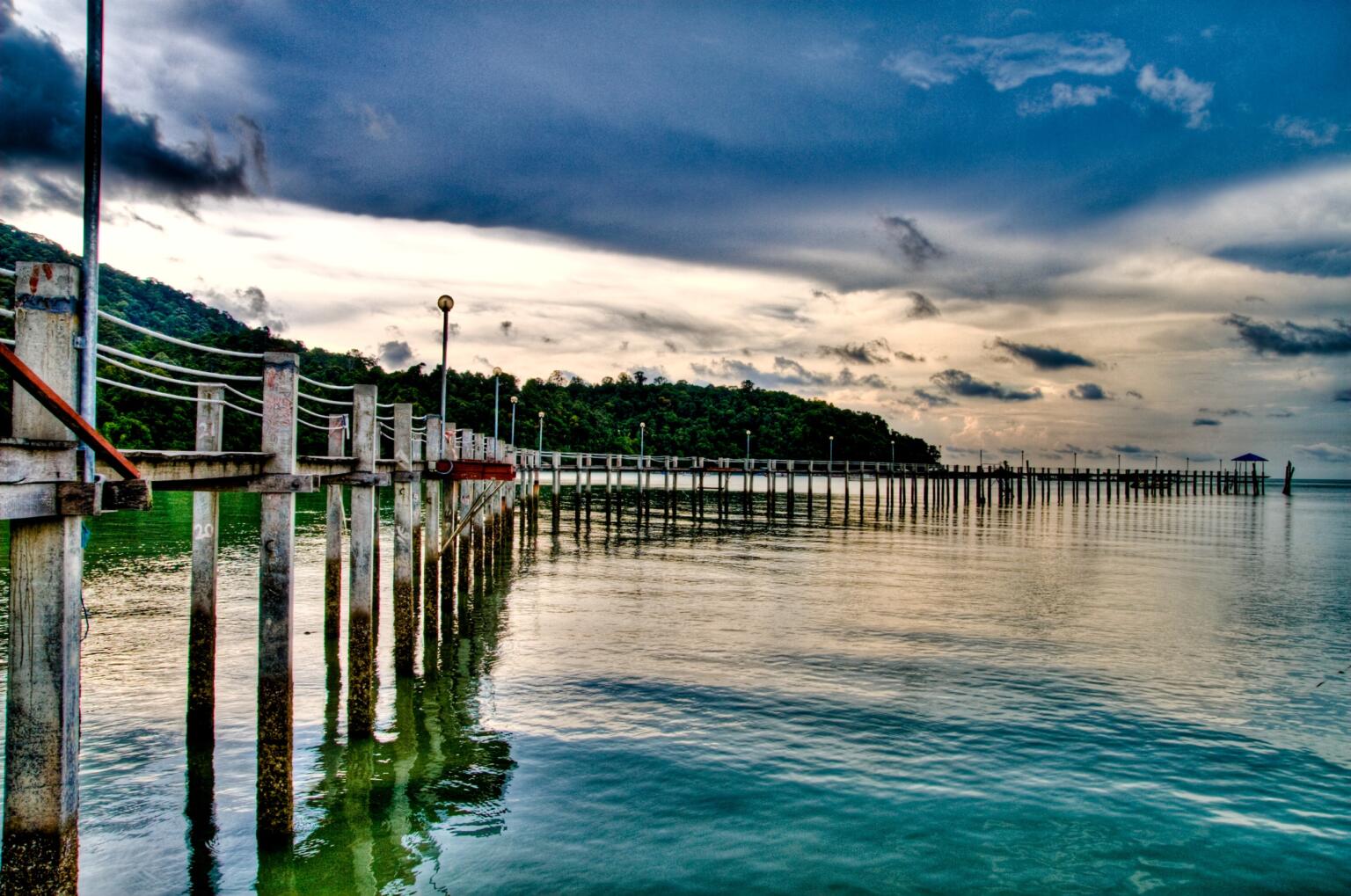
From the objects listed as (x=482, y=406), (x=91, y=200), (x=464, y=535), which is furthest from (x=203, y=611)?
(x=482, y=406)

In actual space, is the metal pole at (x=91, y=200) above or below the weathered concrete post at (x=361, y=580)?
above

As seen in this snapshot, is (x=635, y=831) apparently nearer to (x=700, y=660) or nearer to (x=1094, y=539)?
(x=700, y=660)

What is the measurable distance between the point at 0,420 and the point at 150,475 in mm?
33340

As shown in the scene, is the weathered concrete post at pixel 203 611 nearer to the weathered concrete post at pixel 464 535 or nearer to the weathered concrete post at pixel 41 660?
the weathered concrete post at pixel 41 660

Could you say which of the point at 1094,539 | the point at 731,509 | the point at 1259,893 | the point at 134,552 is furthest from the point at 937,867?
the point at 731,509

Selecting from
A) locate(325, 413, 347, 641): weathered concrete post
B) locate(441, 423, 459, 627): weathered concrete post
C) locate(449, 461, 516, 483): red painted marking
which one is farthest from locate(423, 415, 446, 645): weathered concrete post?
locate(325, 413, 347, 641): weathered concrete post

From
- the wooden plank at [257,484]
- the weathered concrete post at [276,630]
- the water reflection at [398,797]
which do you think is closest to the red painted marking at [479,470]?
the water reflection at [398,797]

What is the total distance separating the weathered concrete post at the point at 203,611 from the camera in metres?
11.2

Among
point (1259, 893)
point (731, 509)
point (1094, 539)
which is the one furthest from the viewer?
point (731, 509)

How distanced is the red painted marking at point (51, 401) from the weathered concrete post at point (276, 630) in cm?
332

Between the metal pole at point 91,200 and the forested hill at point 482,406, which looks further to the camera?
the forested hill at point 482,406

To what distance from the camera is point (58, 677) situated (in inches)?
204

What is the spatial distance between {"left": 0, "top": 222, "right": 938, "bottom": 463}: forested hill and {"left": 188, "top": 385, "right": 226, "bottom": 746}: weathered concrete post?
4706 cm

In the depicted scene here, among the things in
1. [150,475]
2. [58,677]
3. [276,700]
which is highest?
[150,475]
